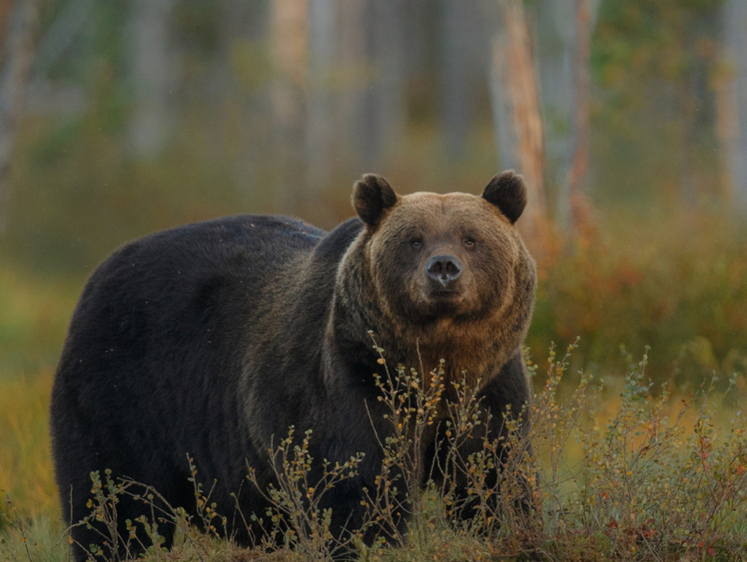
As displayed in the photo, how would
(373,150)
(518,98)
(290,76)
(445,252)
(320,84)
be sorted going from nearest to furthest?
(445,252), (518,98), (290,76), (320,84), (373,150)

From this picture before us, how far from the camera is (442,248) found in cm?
429

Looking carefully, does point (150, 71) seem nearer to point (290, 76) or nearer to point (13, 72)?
point (290, 76)

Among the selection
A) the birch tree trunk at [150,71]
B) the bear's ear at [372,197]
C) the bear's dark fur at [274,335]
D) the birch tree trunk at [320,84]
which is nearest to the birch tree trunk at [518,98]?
the bear's dark fur at [274,335]

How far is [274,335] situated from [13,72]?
274 inches

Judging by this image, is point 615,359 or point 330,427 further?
point 615,359

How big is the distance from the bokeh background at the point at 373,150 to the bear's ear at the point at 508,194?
1.12m

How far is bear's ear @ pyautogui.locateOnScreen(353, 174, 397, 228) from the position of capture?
4.58m

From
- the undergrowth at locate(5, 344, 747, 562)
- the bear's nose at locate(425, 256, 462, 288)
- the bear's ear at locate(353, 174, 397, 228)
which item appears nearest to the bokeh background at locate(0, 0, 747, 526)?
the undergrowth at locate(5, 344, 747, 562)

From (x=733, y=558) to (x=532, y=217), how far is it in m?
5.30

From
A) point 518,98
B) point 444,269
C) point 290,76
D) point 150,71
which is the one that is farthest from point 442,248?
point 150,71

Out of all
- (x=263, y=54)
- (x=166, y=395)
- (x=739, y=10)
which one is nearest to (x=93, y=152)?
(x=263, y=54)

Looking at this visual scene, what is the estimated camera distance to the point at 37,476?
247 inches

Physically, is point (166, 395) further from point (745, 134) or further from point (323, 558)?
point (745, 134)

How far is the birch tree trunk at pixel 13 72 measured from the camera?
10.6 meters
